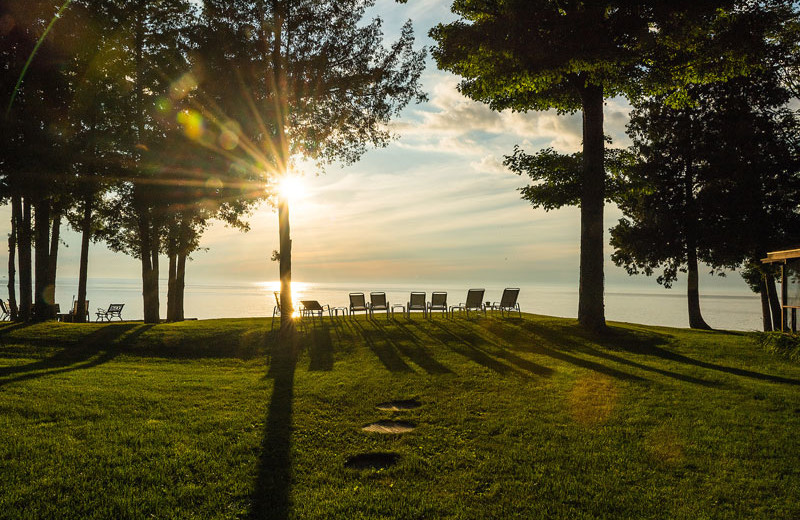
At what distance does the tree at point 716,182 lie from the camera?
2023cm

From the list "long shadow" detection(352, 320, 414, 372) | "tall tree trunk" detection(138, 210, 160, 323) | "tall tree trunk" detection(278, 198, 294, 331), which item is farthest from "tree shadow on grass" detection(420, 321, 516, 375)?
"tall tree trunk" detection(138, 210, 160, 323)

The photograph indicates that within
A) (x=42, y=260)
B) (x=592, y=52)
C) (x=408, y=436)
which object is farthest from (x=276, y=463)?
(x=42, y=260)

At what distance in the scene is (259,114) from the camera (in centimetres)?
1586

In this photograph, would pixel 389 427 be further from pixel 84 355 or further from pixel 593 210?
pixel 593 210

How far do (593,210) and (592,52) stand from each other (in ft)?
15.6

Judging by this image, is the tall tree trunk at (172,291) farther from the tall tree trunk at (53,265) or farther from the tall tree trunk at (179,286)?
the tall tree trunk at (53,265)

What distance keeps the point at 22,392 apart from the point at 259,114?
11017 millimetres

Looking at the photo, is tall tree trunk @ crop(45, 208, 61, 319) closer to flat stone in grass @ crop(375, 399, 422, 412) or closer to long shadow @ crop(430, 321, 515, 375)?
long shadow @ crop(430, 321, 515, 375)

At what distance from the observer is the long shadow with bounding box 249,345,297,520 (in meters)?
4.20

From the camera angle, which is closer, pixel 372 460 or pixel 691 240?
pixel 372 460

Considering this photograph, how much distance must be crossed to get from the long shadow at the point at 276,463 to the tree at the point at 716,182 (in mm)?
18579

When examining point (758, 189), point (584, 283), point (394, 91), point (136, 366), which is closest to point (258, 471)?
point (136, 366)

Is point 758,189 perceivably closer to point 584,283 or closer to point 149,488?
point 584,283

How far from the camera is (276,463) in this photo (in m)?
5.24
